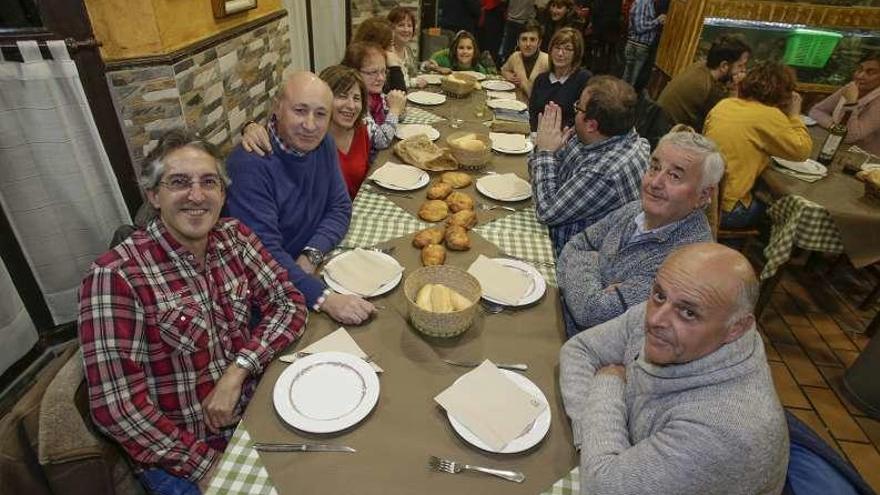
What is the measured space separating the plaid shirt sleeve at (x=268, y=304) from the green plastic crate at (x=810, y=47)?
6548mm

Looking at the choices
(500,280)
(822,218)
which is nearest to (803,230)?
(822,218)

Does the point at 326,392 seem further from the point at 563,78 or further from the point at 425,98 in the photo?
the point at 563,78

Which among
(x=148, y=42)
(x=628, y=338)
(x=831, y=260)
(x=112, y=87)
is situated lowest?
(x=831, y=260)

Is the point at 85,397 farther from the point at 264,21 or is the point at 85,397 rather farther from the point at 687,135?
the point at 264,21

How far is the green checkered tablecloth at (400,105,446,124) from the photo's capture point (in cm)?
351

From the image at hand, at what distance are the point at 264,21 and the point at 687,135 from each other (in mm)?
3162

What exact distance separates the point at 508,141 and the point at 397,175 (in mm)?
957

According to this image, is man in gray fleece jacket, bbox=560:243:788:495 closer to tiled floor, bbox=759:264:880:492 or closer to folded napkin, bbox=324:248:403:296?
folded napkin, bbox=324:248:403:296

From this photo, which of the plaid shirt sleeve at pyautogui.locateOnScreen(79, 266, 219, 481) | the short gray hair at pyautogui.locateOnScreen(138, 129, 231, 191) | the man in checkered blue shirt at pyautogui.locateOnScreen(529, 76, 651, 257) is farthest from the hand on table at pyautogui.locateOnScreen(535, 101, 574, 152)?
the plaid shirt sleeve at pyautogui.locateOnScreen(79, 266, 219, 481)

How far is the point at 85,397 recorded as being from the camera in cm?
127

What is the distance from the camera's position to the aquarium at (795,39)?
5.30 metres

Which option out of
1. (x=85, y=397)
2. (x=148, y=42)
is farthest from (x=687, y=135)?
(x=148, y=42)

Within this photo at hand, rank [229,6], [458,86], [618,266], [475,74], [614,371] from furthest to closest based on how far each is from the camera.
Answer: [475,74]
[458,86]
[229,6]
[618,266]
[614,371]

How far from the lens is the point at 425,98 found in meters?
3.90
